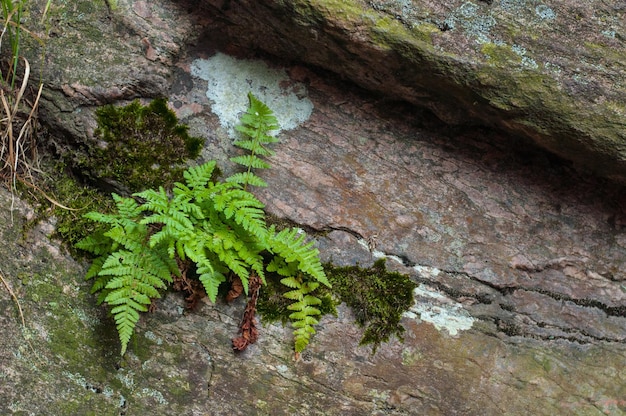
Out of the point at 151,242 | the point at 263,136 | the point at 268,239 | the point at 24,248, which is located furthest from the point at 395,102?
the point at 24,248

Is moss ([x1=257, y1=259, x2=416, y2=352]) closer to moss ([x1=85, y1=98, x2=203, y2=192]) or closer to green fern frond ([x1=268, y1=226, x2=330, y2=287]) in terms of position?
green fern frond ([x1=268, y1=226, x2=330, y2=287])

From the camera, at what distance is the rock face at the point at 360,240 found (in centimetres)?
333

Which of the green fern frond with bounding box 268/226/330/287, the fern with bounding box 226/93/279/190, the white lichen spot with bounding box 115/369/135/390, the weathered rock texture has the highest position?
Answer: the weathered rock texture

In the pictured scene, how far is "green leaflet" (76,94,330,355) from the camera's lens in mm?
3193

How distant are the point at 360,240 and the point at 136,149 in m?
1.61

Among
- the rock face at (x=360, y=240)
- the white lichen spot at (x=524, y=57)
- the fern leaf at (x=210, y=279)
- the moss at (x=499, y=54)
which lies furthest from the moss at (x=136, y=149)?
the white lichen spot at (x=524, y=57)

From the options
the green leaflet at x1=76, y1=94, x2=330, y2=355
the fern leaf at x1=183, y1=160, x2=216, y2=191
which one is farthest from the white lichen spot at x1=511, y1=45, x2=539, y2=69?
the fern leaf at x1=183, y1=160, x2=216, y2=191

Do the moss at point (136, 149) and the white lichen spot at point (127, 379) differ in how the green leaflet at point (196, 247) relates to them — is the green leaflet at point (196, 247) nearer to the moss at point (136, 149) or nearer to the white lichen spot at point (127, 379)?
the moss at point (136, 149)

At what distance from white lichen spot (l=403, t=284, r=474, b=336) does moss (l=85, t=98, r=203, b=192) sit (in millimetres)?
1794

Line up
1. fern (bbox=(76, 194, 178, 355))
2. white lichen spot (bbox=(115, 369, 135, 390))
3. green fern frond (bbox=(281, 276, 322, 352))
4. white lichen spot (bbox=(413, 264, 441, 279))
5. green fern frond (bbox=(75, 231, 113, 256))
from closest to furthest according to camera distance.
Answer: fern (bbox=(76, 194, 178, 355)), white lichen spot (bbox=(115, 369, 135, 390)), green fern frond (bbox=(75, 231, 113, 256)), green fern frond (bbox=(281, 276, 322, 352)), white lichen spot (bbox=(413, 264, 441, 279))

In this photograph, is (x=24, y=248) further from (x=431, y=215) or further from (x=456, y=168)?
(x=456, y=168)

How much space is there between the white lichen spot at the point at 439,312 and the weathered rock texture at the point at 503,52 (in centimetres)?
124

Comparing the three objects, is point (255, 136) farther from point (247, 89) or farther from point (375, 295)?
point (375, 295)

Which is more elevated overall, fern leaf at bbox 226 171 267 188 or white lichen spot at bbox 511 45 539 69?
white lichen spot at bbox 511 45 539 69
